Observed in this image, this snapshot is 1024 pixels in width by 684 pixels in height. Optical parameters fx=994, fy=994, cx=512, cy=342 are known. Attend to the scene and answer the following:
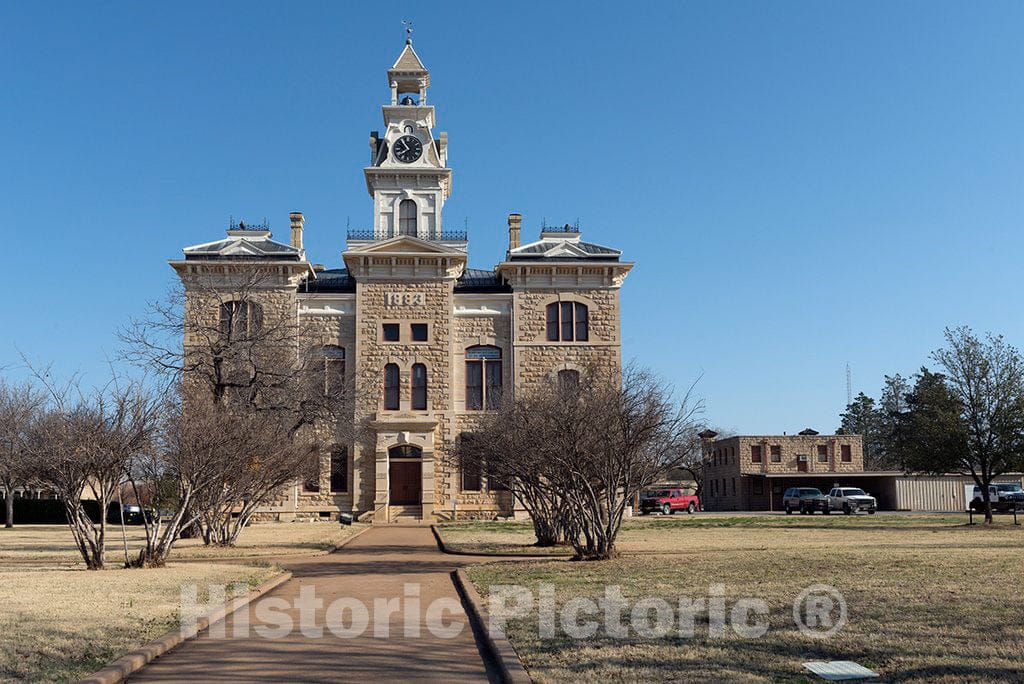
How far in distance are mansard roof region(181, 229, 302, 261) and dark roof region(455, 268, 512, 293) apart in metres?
8.59

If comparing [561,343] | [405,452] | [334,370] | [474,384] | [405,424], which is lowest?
[405,452]

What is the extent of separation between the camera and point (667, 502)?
56250 millimetres

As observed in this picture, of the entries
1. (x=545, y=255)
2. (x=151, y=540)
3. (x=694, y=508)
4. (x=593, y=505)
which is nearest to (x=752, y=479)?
(x=694, y=508)

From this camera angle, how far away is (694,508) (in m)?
58.1

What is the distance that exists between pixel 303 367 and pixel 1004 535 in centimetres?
2306

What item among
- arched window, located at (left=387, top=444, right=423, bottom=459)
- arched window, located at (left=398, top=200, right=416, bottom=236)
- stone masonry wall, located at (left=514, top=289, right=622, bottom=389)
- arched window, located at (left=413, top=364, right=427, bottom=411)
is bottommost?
arched window, located at (left=387, top=444, right=423, bottom=459)

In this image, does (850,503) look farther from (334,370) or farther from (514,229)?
(334,370)

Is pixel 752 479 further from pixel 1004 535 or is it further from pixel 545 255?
pixel 1004 535

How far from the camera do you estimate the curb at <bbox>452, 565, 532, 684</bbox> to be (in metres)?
8.70

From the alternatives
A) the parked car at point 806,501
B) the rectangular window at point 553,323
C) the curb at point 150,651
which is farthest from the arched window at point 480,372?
the curb at point 150,651

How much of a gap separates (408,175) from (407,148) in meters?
1.81

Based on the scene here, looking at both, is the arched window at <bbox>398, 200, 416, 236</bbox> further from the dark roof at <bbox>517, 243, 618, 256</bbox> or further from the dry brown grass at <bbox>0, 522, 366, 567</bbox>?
the dry brown grass at <bbox>0, 522, 366, 567</bbox>

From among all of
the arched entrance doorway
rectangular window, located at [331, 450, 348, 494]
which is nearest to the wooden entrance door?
the arched entrance doorway

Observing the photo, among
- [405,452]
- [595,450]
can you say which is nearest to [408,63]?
[405,452]
